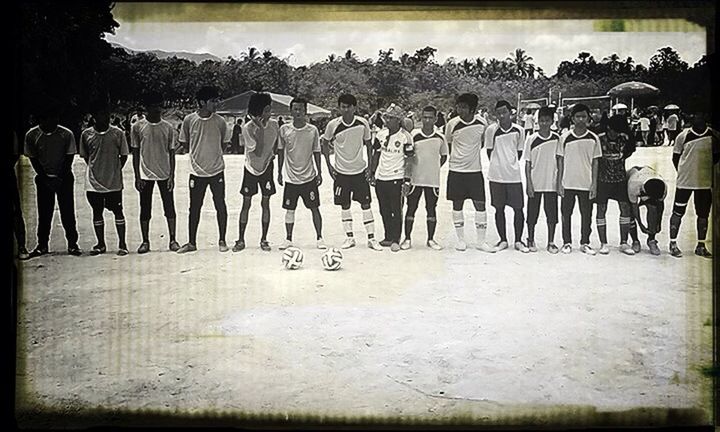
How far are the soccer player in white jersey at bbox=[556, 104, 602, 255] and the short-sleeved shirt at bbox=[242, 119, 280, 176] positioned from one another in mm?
1428

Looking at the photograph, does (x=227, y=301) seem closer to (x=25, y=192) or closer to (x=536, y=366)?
(x=25, y=192)

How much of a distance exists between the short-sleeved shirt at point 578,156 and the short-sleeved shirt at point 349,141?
981 mm

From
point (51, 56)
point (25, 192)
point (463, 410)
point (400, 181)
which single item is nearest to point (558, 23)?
point (400, 181)

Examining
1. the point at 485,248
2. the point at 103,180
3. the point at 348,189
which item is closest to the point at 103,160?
the point at 103,180

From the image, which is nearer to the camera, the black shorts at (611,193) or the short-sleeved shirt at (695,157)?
the short-sleeved shirt at (695,157)

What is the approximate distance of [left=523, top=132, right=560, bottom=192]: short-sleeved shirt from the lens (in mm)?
3881

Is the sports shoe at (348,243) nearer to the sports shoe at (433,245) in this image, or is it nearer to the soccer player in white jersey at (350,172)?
the soccer player in white jersey at (350,172)

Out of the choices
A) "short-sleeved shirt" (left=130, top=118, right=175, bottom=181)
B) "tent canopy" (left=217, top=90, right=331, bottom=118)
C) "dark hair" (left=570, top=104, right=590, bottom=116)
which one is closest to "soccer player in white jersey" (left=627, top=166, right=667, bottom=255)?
"dark hair" (left=570, top=104, right=590, bottom=116)

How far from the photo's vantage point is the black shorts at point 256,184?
3891 mm

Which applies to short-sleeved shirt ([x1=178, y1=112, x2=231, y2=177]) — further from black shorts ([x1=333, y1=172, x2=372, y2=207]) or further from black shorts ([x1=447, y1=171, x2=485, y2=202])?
black shorts ([x1=447, y1=171, x2=485, y2=202])

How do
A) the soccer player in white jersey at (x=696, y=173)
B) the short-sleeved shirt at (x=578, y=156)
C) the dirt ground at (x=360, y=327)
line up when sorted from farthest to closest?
the short-sleeved shirt at (x=578, y=156)
the soccer player in white jersey at (x=696, y=173)
the dirt ground at (x=360, y=327)

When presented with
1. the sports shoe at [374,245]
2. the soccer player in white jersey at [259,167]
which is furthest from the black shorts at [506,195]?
the soccer player in white jersey at [259,167]

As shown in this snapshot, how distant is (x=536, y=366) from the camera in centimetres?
370

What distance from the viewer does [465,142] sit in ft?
12.7
